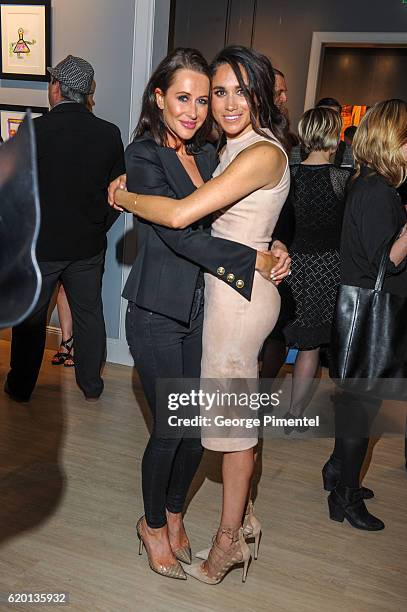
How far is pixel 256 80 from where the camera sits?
169cm

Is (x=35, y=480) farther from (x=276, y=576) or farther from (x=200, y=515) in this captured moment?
(x=276, y=576)

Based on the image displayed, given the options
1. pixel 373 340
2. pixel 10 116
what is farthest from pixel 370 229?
pixel 10 116

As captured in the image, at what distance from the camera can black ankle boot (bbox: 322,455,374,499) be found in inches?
106

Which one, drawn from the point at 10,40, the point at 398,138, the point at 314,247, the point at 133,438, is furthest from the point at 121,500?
the point at 10,40

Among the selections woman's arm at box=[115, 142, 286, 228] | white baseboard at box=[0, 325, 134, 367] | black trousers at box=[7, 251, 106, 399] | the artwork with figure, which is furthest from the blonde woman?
the artwork with figure

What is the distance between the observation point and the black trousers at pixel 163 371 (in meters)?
1.90

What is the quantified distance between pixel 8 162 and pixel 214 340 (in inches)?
48.8

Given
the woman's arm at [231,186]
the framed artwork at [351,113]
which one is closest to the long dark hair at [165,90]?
the woman's arm at [231,186]

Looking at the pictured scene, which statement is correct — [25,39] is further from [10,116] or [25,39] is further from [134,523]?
[134,523]

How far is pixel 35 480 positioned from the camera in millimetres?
2596

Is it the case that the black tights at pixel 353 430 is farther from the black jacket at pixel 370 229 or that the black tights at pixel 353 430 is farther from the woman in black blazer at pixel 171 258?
the woman in black blazer at pixel 171 258

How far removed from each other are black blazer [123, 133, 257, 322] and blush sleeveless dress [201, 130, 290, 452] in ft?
0.13

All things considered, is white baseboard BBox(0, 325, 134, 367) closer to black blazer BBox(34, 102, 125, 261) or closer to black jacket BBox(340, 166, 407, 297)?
black blazer BBox(34, 102, 125, 261)

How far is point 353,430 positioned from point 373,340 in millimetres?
379
